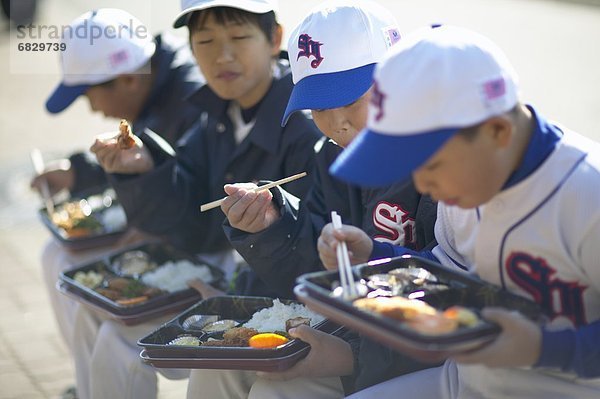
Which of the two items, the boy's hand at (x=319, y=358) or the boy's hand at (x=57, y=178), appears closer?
the boy's hand at (x=319, y=358)

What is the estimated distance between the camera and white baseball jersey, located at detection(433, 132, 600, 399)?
1.90 meters

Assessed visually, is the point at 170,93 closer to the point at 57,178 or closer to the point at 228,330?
the point at 57,178

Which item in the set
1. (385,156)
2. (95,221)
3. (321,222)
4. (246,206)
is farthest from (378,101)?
(95,221)

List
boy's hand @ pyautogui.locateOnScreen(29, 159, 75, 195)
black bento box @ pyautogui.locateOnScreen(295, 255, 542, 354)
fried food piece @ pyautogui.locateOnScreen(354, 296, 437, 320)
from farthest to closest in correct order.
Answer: boy's hand @ pyautogui.locateOnScreen(29, 159, 75, 195), fried food piece @ pyautogui.locateOnScreen(354, 296, 437, 320), black bento box @ pyautogui.locateOnScreen(295, 255, 542, 354)

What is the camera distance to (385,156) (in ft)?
5.86

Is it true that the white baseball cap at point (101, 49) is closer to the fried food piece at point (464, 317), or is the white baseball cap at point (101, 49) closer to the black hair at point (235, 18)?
the black hair at point (235, 18)

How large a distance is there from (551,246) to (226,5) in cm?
154

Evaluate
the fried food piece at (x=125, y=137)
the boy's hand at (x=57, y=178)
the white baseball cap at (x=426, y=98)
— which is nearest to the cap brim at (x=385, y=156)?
the white baseball cap at (x=426, y=98)

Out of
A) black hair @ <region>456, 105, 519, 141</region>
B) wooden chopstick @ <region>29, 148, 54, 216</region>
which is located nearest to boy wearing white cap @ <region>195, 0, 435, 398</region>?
black hair @ <region>456, 105, 519, 141</region>

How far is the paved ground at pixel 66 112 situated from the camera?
4.05 metres

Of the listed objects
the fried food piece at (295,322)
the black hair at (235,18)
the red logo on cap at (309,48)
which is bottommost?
the fried food piece at (295,322)

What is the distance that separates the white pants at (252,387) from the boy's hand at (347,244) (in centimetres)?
44

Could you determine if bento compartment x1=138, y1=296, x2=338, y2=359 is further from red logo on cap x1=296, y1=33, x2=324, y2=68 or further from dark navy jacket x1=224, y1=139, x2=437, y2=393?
red logo on cap x1=296, y1=33, x2=324, y2=68

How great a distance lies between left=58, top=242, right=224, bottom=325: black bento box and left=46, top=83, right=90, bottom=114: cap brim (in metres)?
0.73
